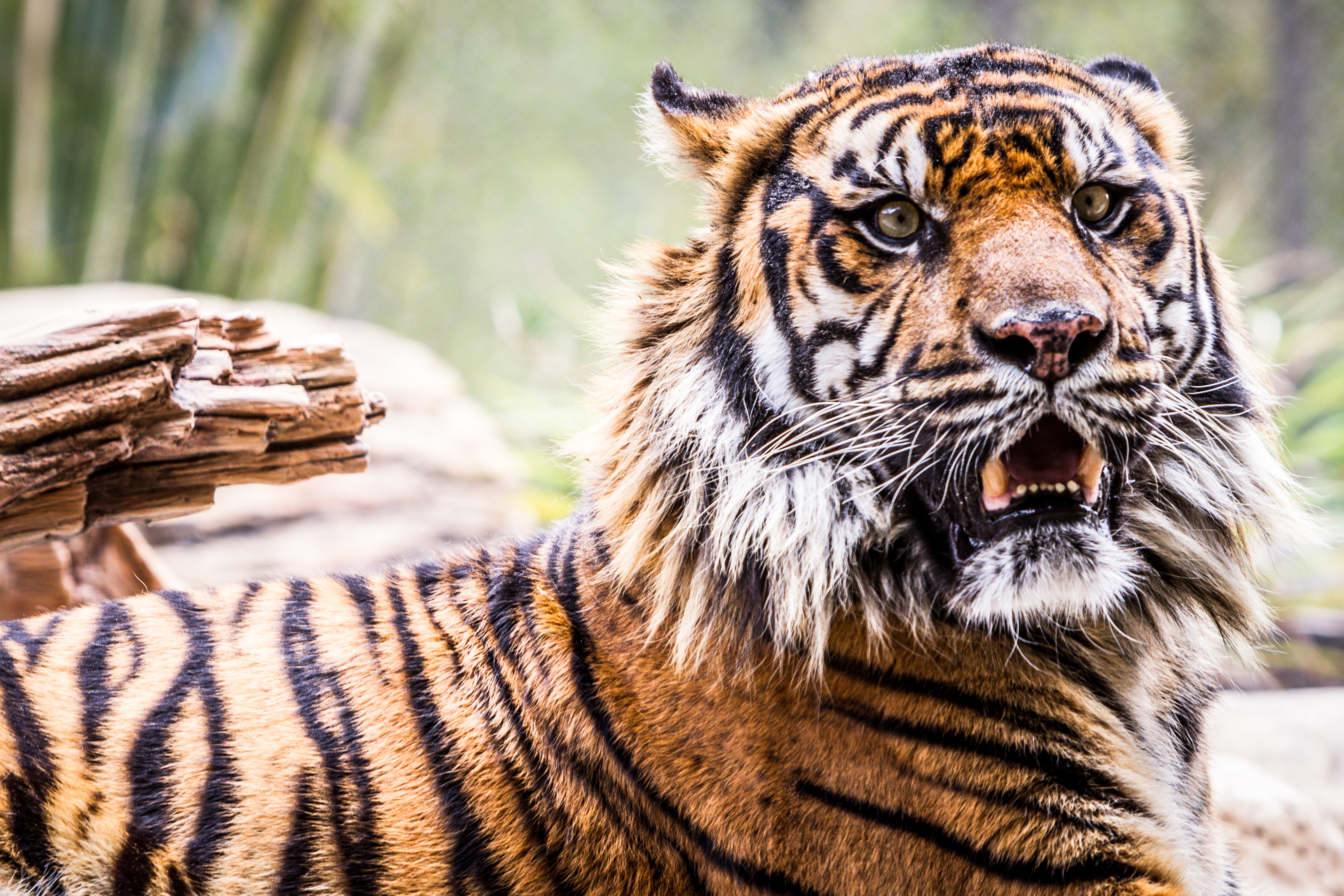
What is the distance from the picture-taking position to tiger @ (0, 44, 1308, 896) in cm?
118

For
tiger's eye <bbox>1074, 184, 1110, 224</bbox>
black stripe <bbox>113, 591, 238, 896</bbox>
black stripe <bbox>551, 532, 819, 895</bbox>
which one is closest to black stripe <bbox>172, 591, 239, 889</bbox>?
black stripe <bbox>113, 591, 238, 896</bbox>

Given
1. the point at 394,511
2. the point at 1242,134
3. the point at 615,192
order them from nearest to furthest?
the point at 394,511 < the point at 1242,134 < the point at 615,192

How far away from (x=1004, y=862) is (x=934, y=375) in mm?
528

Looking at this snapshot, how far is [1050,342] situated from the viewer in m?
1.10

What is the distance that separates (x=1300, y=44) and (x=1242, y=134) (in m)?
0.53

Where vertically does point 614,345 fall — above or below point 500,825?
above

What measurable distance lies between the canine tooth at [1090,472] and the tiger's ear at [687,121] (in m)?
0.63

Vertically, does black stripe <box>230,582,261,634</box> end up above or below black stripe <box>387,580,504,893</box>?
above

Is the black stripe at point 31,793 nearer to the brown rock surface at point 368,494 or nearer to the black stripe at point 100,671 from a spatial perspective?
the black stripe at point 100,671

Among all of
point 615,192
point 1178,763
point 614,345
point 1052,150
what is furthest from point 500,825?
point 615,192

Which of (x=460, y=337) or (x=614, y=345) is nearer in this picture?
(x=614, y=345)

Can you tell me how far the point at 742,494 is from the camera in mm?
1330

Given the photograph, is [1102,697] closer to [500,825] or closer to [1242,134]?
[500,825]

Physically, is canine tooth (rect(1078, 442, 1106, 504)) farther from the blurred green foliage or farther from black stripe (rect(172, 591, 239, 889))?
the blurred green foliage
